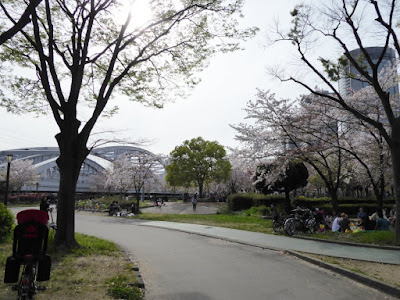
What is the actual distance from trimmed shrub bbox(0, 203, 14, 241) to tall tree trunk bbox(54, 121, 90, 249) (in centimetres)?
257

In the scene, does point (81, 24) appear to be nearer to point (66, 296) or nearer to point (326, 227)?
point (66, 296)

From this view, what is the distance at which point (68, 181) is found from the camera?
9086 millimetres

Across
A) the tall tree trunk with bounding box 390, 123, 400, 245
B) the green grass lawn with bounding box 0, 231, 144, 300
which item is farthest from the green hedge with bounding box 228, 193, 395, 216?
the green grass lawn with bounding box 0, 231, 144, 300

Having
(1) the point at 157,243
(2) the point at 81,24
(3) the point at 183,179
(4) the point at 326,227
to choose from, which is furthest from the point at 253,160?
(3) the point at 183,179

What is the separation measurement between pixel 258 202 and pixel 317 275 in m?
19.1

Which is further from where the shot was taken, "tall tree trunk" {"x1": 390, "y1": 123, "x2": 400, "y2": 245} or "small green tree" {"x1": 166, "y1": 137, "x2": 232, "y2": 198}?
"small green tree" {"x1": 166, "y1": 137, "x2": 232, "y2": 198}

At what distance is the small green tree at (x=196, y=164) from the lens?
43.2 meters

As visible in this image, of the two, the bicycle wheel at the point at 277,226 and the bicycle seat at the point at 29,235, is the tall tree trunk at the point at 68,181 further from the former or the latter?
the bicycle wheel at the point at 277,226

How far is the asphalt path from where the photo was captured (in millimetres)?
5168

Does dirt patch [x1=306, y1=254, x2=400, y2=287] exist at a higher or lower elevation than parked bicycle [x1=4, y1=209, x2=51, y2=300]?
lower

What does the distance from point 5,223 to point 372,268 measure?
36.0ft

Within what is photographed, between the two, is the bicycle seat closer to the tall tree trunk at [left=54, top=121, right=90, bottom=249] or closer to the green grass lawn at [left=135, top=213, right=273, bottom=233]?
the tall tree trunk at [left=54, top=121, right=90, bottom=249]

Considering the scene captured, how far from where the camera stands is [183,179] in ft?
142

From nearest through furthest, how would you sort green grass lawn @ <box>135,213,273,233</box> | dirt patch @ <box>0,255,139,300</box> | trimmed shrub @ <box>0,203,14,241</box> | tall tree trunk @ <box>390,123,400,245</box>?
1. dirt patch @ <box>0,255,139,300</box>
2. tall tree trunk @ <box>390,123,400,245</box>
3. trimmed shrub @ <box>0,203,14,241</box>
4. green grass lawn @ <box>135,213,273,233</box>
